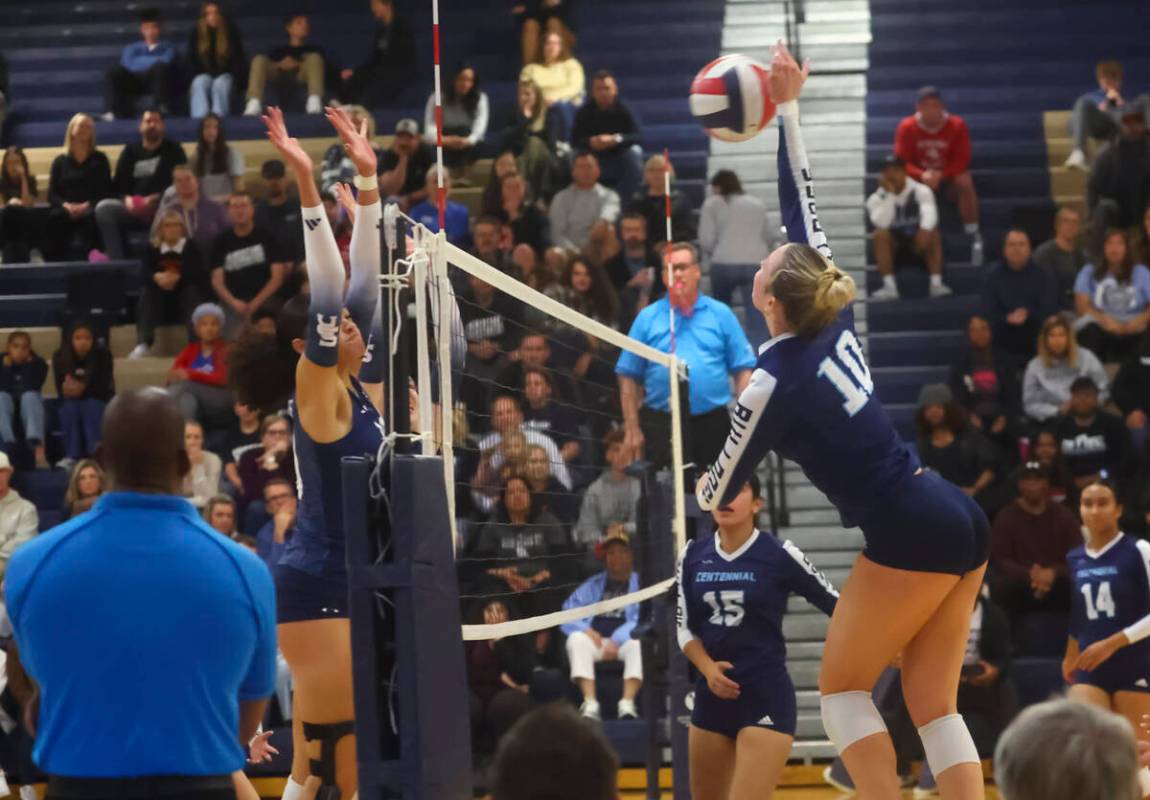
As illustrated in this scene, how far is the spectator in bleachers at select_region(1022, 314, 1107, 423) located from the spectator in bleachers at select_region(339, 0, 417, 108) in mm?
7803

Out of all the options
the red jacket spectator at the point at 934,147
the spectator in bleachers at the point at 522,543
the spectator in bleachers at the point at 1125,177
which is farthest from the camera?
the red jacket spectator at the point at 934,147

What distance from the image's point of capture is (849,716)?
226 inches

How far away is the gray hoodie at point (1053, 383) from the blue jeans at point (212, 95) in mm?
8981

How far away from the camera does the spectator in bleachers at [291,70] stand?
1838 cm

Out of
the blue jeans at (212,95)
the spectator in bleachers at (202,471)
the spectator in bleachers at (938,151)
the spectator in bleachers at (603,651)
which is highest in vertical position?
the blue jeans at (212,95)

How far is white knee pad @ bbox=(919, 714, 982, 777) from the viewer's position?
18.8 ft

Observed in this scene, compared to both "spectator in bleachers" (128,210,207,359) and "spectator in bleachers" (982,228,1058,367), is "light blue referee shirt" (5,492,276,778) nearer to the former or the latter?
"spectator in bleachers" (982,228,1058,367)

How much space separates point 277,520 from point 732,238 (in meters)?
4.70

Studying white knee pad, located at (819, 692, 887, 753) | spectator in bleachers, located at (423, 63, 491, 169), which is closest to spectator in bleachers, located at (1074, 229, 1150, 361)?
spectator in bleachers, located at (423, 63, 491, 169)

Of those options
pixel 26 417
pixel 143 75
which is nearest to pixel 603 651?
pixel 26 417

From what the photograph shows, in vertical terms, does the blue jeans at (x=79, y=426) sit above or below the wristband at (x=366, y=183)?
below

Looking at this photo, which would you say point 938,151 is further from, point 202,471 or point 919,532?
point 919,532

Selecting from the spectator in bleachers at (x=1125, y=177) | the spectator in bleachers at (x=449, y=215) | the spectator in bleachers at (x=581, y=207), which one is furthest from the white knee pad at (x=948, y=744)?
the spectator in bleachers at (x=1125, y=177)

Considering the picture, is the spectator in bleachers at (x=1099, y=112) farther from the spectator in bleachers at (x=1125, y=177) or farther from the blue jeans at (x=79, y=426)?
the blue jeans at (x=79, y=426)
